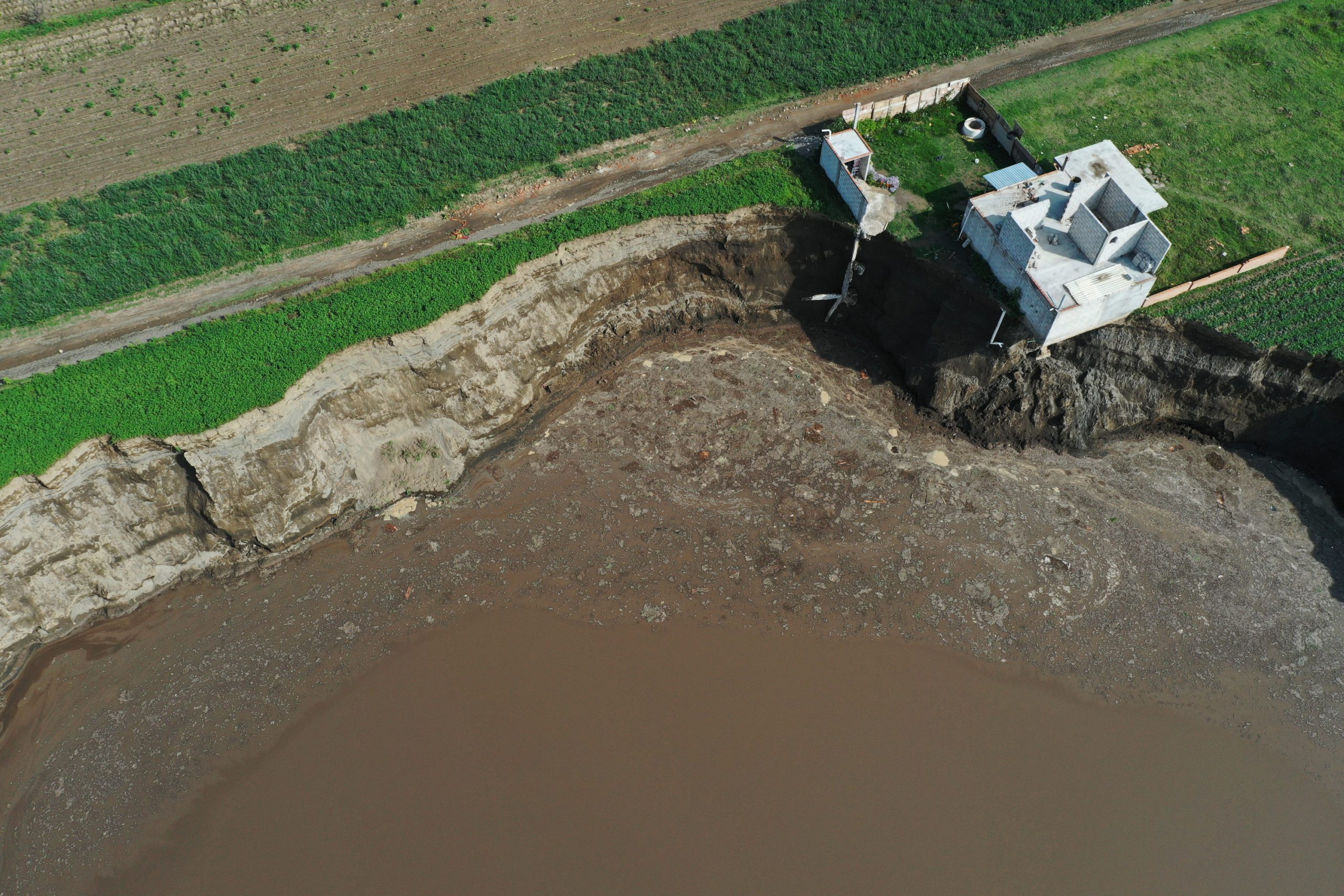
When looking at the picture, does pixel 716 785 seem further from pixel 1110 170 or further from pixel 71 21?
pixel 71 21

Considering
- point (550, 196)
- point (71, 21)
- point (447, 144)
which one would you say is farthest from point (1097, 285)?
point (71, 21)

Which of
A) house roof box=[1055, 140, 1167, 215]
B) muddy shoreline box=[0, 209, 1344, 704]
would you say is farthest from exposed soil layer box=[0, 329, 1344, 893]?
house roof box=[1055, 140, 1167, 215]

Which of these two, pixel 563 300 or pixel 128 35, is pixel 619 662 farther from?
pixel 128 35

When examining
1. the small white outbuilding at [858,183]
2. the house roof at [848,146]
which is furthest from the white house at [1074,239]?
the house roof at [848,146]

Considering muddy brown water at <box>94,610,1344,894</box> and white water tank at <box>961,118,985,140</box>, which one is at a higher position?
white water tank at <box>961,118,985,140</box>

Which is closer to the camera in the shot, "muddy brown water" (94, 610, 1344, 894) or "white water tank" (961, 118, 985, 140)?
"muddy brown water" (94, 610, 1344, 894)

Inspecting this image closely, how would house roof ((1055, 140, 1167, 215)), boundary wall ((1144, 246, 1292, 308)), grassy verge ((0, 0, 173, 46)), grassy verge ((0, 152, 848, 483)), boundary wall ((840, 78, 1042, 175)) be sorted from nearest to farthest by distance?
grassy verge ((0, 152, 848, 483)) < house roof ((1055, 140, 1167, 215)) < boundary wall ((1144, 246, 1292, 308)) < boundary wall ((840, 78, 1042, 175)) < grassy verge ((0, 0, 173, 46))

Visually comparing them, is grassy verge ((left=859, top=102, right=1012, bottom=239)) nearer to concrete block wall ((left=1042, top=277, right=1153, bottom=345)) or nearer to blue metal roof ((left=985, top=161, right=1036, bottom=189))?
blue metal roof ((left=985, top=161, right=1036, bottom=189))
